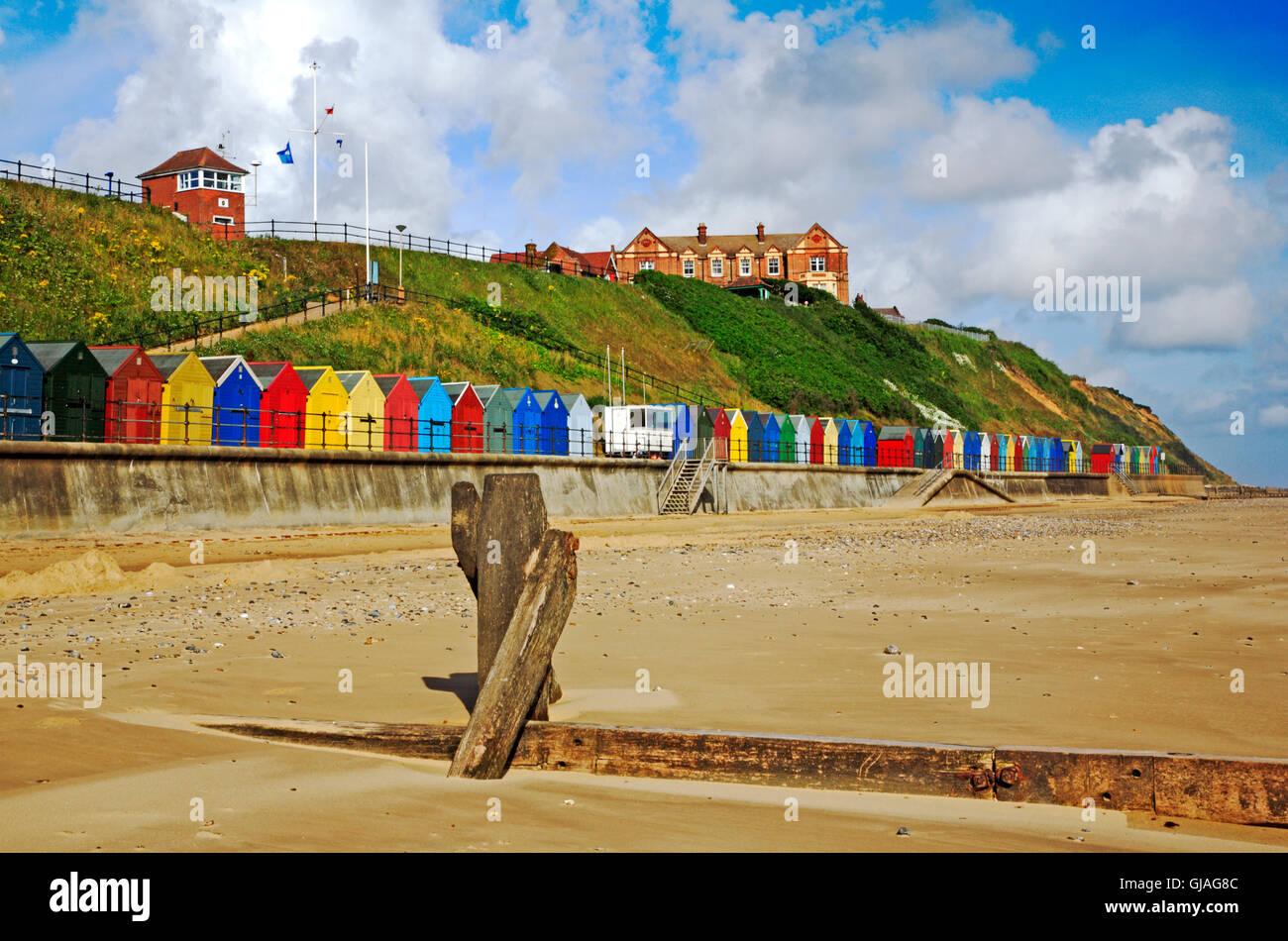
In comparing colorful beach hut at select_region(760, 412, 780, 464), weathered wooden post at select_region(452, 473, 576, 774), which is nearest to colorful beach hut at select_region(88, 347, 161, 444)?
weathered wooden post at select_region(452, 473, 576, 774)

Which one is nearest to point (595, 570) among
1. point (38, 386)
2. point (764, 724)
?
point (764, 724)

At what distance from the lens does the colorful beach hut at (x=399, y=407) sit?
3869cm

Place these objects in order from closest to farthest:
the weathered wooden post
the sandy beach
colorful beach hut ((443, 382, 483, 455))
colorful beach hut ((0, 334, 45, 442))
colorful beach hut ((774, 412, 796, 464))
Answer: the sandy beach
the weathered wooden post
colorful beach hut ((0, 334, 45, 442))
colorful beach hut ((443, 382, 483, 455))
colorful beach hut ((774, 412, 796, 464))

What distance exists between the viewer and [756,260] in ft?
415

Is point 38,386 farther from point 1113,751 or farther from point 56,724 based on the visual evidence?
point 1113,751

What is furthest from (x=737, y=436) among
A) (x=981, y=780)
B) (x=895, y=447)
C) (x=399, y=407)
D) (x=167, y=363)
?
(x=981, y=780)

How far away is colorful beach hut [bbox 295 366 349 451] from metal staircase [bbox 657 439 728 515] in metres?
12.3

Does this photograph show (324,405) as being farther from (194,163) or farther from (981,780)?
(194,163)

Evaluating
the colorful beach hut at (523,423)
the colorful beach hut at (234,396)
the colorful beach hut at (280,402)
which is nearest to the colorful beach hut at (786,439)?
the colorful beach hut at (523,423)

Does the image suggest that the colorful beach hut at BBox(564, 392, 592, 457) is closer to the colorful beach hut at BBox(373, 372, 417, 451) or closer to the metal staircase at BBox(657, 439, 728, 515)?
the metal staircase at BBox(657, 439, 728, 515)

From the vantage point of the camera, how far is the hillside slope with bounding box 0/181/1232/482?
48.9 meters

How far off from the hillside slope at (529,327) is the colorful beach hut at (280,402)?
506 inches

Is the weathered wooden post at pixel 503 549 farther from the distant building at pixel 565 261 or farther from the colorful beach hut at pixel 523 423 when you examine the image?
the distant building at pixel 565 261

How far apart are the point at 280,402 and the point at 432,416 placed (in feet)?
22.1
